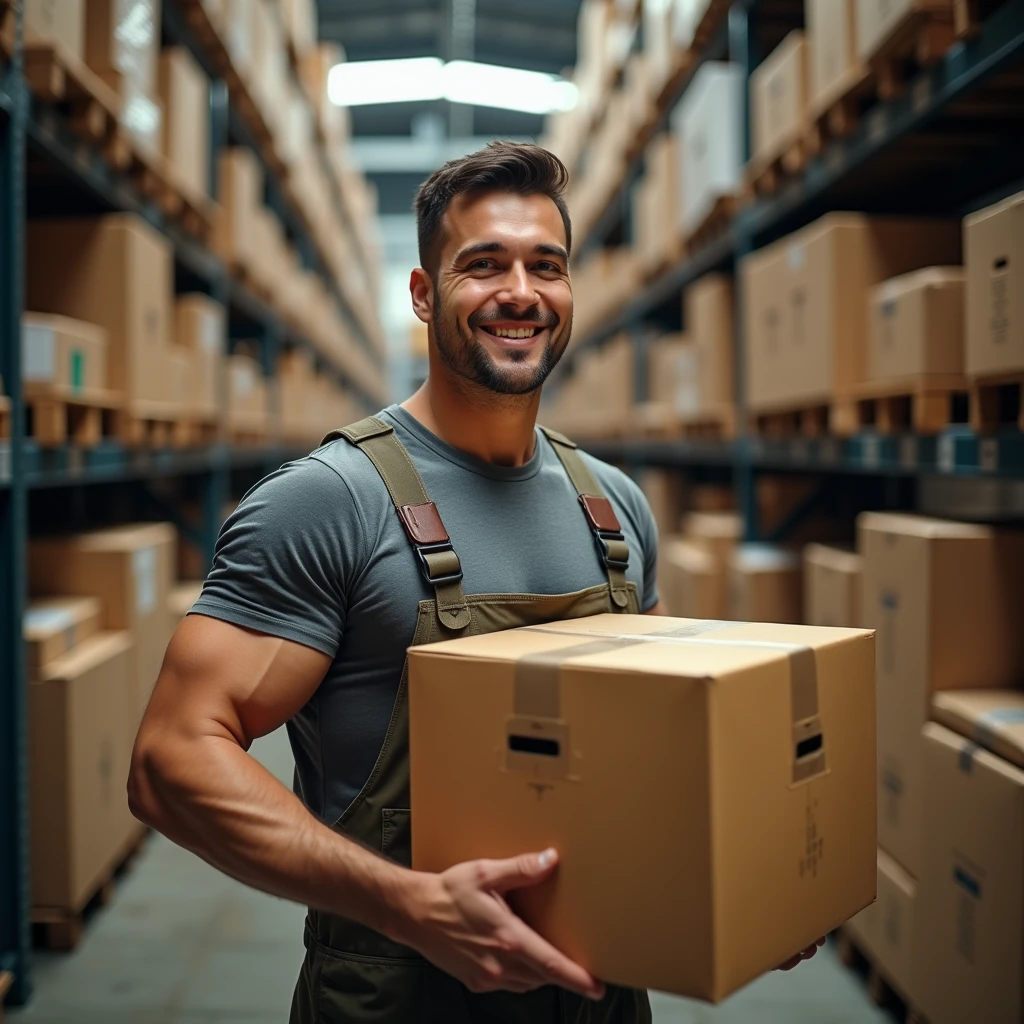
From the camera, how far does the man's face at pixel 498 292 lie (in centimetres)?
182

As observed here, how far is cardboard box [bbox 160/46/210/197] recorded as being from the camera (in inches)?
188

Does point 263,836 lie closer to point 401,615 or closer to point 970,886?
point 401,615

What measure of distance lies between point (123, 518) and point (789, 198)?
436 cm

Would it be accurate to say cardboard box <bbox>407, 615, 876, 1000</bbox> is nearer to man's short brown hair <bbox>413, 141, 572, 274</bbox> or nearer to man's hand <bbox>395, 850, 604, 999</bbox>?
man's hand <bbox>395, 850, 604, 999</bbox>

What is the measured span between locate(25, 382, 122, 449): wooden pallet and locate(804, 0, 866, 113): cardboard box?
2.76 meters

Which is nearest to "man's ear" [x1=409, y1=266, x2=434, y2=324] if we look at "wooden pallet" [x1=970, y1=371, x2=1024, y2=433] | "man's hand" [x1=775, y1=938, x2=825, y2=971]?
"man's hand" [x1=775, y1=938, x2=825, y2=971]

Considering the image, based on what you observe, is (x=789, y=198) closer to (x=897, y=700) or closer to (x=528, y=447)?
(x=897, y=700)

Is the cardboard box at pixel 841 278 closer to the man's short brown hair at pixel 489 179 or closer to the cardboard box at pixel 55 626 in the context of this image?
the man's short brown hair at pixel 489 179

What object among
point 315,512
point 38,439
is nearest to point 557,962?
point 315,512

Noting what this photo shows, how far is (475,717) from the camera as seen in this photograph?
148 centimetres

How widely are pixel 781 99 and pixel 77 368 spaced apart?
113 inches

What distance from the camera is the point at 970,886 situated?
2.61 metres

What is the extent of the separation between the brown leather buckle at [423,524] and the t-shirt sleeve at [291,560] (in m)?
0.07

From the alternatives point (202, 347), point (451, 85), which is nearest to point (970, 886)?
point (202, 347)
